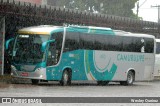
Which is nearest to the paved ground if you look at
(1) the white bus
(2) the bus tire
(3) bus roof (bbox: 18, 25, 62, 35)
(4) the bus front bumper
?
(4) the bus front bumper

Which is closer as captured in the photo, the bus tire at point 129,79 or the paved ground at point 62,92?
the paved ground at point 62,92

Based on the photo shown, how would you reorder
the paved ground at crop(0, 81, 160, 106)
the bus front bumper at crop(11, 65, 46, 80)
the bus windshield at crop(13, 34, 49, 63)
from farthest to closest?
the bus windshield at crop(13, 34, 49, 63) < the bus front bumper at crop(11, 65, 46, 80) < the paved ground at crop(0, 81, 160, 106)

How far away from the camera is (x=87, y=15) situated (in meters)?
36.3

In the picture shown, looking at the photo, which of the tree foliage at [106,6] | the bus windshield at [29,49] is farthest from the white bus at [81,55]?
the tree foliage at [106,6]

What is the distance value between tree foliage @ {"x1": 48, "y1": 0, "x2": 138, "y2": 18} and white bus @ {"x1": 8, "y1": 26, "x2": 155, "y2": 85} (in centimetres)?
4175

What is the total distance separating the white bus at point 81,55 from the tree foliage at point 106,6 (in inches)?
1644

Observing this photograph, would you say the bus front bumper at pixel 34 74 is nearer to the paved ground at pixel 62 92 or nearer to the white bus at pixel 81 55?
the white bus at pixel 81 55

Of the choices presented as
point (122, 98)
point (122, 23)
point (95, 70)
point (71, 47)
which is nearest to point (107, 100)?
point (122, 98)

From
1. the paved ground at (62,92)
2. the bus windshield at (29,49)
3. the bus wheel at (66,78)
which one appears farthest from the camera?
the bus wheel at (66,78)

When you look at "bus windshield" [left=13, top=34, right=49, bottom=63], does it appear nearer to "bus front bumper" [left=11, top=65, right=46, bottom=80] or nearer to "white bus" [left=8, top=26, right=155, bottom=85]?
"white bus" [left=8, top=26, right=155, bottom=85]

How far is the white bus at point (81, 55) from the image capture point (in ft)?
91.0

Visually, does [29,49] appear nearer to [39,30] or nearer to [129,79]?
[39,30]

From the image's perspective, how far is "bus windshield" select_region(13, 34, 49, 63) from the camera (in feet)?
90.8

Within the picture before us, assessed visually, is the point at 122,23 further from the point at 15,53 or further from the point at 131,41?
the point at 15,53
